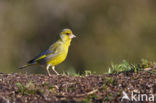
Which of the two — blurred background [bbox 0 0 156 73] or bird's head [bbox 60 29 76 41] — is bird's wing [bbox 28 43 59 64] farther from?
blurred background [bbox 0 0 156 73]

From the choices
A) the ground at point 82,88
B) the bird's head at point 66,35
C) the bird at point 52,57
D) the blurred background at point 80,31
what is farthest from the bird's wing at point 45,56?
the blurred background at point 80,31

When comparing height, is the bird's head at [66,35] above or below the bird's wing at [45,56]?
above

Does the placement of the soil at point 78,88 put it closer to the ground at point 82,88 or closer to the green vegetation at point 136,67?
the ground at point 82,88

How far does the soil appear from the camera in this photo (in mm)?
6785

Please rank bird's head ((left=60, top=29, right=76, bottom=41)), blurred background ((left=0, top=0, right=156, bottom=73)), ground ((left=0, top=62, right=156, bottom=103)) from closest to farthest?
ground ((left=0, top=62, right=156, bottom=103)), bird's head ((left=60, top=29, right=76, bottom=41)), blurred background ((left=0, top=0, right=156, bottom=73))

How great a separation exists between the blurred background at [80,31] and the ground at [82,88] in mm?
5921

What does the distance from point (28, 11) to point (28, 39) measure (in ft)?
4.25

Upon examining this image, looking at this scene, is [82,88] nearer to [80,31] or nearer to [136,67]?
[136,67]

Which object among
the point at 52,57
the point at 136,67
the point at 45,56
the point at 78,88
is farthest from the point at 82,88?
the point at 45,56

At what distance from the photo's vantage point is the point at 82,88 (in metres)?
7.13

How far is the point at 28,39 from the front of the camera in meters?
16.1

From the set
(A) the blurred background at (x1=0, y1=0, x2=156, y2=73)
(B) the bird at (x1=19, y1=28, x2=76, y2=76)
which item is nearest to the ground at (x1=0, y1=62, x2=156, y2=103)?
(B) the bird at (x1=19, y1=28, x2=76, y2=76)

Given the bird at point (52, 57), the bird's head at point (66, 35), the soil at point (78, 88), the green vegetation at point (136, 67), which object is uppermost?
the bird's head at point (66, 35)

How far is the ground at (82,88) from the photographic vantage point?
22.2 feet
